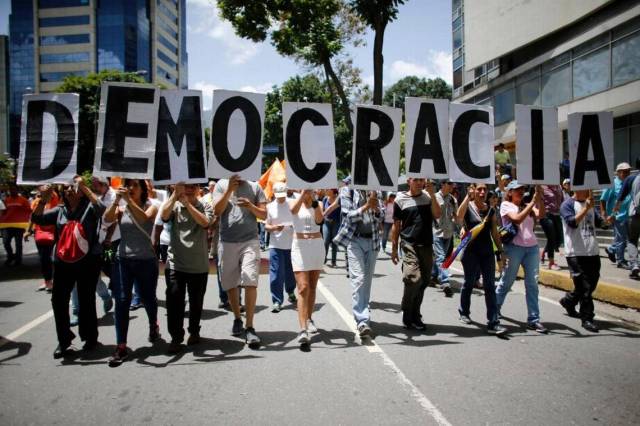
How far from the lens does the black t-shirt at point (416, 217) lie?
236 inches

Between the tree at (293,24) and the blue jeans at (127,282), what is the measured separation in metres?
15.0

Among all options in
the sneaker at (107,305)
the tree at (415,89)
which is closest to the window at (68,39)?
the tree at (415,89)

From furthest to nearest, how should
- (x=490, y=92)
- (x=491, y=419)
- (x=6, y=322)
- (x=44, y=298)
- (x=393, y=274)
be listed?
(x=490, y=92) → (x=393, y=274) → (x=44, y=298) → (x=6, y=322) → (x=491, y=419)

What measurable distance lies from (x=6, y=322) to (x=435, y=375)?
236 inches

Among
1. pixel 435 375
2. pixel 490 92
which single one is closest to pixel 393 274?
pixel 435 375

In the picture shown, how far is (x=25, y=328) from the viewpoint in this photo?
20.4 feet

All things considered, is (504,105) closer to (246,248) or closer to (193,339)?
(246,248)

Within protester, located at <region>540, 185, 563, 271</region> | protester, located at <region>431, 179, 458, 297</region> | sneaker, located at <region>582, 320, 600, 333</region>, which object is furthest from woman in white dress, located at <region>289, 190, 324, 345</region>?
protester, located at <region>540, 185, 563, 271</region>

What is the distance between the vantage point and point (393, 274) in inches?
416

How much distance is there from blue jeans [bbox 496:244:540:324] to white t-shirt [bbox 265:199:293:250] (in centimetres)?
316

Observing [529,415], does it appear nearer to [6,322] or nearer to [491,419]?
[491,419]

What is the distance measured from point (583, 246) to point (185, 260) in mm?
5076

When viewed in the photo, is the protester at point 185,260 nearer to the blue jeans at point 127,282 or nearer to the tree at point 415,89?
the blue jeans at point 127,282

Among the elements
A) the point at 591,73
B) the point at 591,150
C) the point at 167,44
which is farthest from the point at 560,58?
the point at 167,44
